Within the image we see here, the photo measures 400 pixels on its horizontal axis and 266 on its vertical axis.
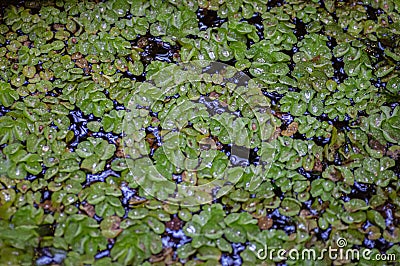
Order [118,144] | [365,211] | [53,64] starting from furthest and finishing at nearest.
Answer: [53,64] < [118,144] < [365,211]

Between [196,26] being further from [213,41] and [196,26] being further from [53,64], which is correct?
[53,64]

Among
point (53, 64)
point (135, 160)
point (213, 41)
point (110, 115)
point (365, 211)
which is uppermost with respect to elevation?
point (213, 41)

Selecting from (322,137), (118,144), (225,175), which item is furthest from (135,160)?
(322,137)

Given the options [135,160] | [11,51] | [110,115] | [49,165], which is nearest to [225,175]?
[135,160]

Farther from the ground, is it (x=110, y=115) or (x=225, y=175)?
(x=110, y=115)

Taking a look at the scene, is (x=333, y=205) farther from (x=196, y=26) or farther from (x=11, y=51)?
(x=11, y=51)

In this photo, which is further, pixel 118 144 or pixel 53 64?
pixel 53 64

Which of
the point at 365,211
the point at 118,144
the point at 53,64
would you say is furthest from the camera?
the point at 53,64
